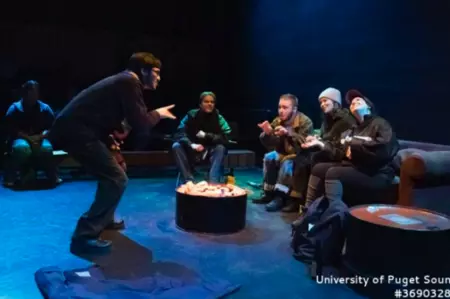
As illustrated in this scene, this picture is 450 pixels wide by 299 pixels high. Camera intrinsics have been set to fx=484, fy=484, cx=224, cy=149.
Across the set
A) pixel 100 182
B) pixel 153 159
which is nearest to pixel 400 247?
pixel 100 182

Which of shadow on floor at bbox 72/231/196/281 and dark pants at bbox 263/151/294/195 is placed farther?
dark pants at bbox 263/151/294/195

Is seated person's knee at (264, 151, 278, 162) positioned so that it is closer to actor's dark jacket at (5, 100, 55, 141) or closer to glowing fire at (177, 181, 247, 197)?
glowing fire at (177, 181, 247, 197)

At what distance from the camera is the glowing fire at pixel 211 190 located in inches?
156

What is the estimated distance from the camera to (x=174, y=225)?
4160 millimetres

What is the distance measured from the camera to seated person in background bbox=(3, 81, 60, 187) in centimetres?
554

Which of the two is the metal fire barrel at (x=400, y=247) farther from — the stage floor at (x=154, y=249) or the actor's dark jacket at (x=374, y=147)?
the actor's dark jacket at (x=374, y=147)

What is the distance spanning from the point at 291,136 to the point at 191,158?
55.3 inches

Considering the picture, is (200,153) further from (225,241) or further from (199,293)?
(199,293)

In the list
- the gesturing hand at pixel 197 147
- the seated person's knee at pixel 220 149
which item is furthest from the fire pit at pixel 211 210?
the seated person's knee at pixel 220 149

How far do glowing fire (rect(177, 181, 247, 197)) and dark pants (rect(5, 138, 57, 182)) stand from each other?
2.26 m

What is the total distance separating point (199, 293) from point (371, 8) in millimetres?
4217

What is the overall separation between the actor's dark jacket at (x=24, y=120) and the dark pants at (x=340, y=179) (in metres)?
3.44

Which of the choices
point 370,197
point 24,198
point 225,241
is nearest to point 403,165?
point 370,197

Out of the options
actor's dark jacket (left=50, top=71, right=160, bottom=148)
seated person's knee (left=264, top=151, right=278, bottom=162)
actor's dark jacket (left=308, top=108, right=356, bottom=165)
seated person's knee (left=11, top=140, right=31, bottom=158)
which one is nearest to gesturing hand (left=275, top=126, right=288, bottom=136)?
seated person's knee (left=264, top=151, right=278, bottom=162)
